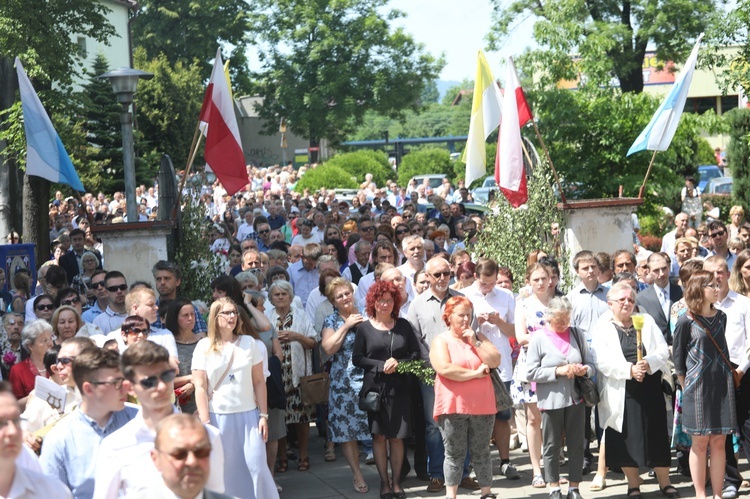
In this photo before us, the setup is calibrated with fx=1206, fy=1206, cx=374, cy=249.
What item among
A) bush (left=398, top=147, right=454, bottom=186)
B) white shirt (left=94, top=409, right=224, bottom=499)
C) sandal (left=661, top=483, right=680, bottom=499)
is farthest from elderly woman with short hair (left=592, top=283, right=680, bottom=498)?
bush (left=398, top=147, right=454, bottom=186)

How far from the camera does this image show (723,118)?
2539 cm

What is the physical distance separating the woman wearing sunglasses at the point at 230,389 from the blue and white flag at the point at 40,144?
215 inches

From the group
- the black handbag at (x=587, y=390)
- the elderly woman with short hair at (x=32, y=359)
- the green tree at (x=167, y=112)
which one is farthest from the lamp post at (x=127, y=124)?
the green tree at (x=167, y=112)

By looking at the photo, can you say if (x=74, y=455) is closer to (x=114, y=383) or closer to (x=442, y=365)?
(x=114, y=383)

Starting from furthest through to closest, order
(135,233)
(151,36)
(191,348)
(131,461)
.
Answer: (151,36) < (135,233) < (191,348) < (131,461)

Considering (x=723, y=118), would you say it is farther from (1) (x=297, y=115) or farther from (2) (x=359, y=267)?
(1) (x=297, y=115)

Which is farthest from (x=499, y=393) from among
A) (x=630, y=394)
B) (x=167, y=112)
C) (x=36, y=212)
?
(x=167, y=112)

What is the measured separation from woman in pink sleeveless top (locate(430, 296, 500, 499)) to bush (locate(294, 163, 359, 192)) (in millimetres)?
33483

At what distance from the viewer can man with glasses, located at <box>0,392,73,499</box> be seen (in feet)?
15.5

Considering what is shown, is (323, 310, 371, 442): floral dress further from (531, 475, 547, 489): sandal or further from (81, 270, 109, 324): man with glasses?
(81, 270, 109, 324): man with glasses

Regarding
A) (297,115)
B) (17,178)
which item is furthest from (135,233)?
(297,115)

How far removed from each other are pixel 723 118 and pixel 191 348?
19088mm

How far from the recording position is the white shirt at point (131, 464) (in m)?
4.92

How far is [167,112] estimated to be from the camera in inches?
2008
